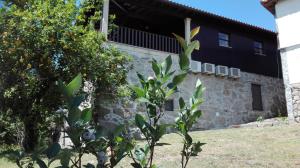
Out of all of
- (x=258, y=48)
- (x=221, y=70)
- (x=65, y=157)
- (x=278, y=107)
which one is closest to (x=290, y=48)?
(x=221, y=70)

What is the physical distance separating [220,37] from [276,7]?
132 inches

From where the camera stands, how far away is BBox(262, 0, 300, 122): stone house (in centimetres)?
1193

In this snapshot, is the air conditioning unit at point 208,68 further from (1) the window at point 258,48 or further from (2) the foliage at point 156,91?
(2) the foliage at point 156,91

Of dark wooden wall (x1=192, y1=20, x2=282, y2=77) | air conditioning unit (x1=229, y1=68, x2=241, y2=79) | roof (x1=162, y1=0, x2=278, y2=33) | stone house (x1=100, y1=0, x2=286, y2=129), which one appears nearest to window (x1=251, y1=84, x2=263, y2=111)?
stone house (x1=100, y1=0, x2=286, y2=129)

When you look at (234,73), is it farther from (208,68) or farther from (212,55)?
(208,68)

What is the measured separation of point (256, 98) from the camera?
52.9 ft

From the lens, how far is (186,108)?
166 centimetres

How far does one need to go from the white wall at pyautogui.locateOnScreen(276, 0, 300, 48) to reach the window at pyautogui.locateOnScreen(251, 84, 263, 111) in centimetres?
405

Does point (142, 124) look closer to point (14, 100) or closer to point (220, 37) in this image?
point (14, 100)

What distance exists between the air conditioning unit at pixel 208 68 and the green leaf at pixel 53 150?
1319cm

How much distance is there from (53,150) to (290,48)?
1215 centimetres

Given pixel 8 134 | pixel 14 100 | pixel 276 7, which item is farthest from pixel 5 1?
pixel 276 7

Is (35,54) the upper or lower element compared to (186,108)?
upper

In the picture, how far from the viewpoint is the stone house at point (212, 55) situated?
13120 millimetres
